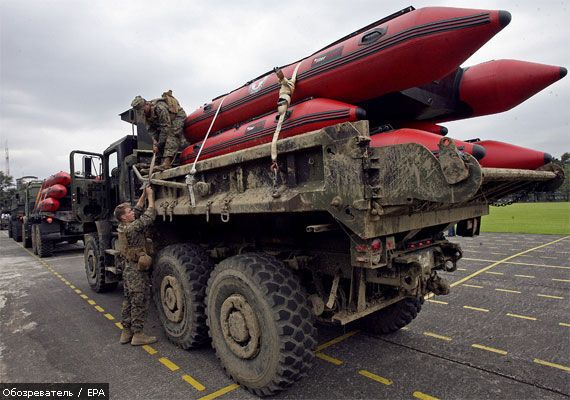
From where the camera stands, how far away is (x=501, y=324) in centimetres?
443

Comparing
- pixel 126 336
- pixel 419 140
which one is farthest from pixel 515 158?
pixel 126 336

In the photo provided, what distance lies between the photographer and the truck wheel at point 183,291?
3754mm

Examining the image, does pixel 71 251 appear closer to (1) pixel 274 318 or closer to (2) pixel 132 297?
(2) pixel 132 297

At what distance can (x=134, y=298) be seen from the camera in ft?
14.1

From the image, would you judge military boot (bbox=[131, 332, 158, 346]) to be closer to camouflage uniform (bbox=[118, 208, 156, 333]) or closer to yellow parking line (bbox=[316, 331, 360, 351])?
camouflage uniform (bbox=[118, 208, 156, 333])

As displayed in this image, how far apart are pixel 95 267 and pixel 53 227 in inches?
279

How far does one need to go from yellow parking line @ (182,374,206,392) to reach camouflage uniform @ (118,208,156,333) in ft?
3.82

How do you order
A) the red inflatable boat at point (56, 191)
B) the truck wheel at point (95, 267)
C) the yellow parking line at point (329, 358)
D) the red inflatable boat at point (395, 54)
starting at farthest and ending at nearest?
the red inflatable boat at point (56, 191), the truck wheel at point (95, 267), the yellow parking line at point (329, 358), the red inflatable boat at point (395, 54)

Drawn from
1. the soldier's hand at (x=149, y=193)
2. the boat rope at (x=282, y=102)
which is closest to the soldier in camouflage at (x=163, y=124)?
the soldier's hand at (x=149, y=193)

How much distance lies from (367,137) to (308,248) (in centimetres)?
142

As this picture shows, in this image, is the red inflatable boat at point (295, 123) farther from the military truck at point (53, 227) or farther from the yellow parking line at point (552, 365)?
the military truck at point (53, 227)

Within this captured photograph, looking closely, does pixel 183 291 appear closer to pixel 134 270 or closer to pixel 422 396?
pixel 134 270

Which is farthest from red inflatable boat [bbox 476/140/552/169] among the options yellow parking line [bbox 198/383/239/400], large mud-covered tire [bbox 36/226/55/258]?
large mud-covered tire [bbox 36/226/55/258]

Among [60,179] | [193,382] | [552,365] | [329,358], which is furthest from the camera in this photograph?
[60,179]
